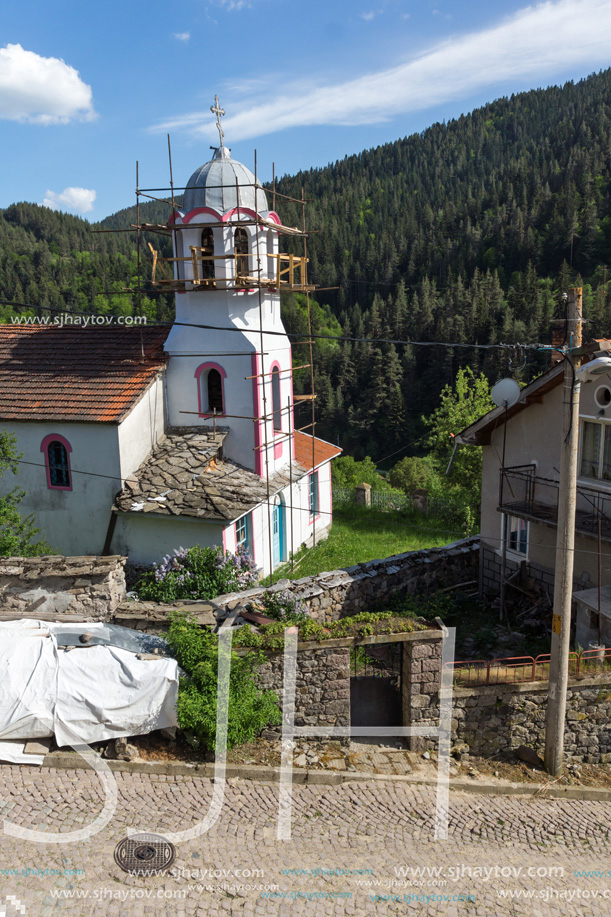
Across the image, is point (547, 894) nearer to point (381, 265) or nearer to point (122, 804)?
point (122, 804)

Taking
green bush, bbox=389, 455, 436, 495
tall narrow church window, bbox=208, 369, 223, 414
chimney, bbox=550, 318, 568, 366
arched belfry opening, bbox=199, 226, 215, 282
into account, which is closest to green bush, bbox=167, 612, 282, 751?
chimney, bbox=550, 318, 568, 366

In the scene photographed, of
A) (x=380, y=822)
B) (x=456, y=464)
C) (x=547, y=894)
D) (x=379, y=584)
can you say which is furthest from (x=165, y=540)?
(x=456, y=464)

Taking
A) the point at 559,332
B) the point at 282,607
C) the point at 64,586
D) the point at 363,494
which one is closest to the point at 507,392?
the point at 559,332

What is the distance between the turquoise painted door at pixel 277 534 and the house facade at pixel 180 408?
6cm

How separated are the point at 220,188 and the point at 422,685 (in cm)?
1468

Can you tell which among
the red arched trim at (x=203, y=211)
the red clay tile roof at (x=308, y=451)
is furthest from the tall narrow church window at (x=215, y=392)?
the red arched trim at (x=203, y=211)

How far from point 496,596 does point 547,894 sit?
878cm

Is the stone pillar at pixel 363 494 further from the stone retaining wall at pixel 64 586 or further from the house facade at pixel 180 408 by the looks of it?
the stone retaining wall at pixel 64 586

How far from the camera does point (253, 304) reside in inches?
752

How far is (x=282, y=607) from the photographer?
12.9 metres

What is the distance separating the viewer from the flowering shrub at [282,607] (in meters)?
12.8

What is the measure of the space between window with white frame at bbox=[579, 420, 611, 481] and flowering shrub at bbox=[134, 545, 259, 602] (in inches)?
324

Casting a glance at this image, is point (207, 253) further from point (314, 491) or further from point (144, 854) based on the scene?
point (144, 854)

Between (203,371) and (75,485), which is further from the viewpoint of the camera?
(203,371)
